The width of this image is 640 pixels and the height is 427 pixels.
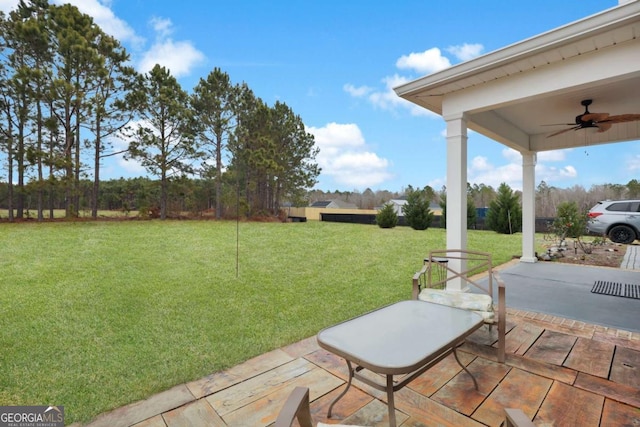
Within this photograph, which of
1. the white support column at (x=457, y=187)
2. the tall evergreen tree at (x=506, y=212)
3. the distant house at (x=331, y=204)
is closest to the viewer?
the white support column at (x=457, y=187)

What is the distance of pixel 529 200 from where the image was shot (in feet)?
18.4

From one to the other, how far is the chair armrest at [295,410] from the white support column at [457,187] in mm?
2510

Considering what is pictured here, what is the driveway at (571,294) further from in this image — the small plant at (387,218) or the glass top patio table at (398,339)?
the small plant at (387,218)

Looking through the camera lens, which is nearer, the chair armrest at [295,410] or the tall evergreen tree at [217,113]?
the chair armrest at [295,410]

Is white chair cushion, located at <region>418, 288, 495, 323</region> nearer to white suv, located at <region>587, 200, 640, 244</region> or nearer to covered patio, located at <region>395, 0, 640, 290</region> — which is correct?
covered patio, located at <region>395, 0, 640, 290</region>

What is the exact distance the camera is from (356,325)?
169 centimetres

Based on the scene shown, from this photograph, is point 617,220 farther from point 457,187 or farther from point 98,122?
point 98,122

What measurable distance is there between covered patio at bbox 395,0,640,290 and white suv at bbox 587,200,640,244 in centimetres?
384

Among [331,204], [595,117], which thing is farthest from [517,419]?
[331,204]

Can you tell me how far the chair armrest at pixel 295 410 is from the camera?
98cm

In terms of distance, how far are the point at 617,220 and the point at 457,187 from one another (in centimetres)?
742

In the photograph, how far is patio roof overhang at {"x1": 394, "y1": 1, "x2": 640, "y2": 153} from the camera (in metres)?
2.27

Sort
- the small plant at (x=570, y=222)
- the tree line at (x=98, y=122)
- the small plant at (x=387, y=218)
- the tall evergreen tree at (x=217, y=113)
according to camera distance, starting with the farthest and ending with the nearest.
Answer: the tall evergreen tree at (x=217, y=113)
the small plant at (x=387, y=218)
the tree line at (x=98, y=122)
the small plant at (x=570, y=222)

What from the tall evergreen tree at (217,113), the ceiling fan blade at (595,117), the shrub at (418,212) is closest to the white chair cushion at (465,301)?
the ceiling fan blade at (595,117)
